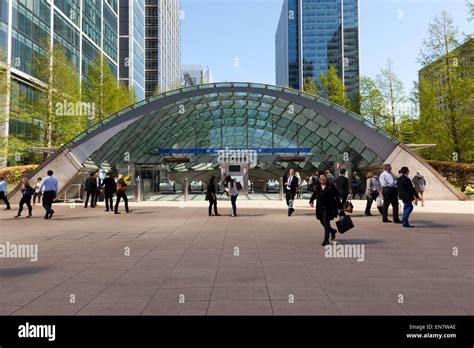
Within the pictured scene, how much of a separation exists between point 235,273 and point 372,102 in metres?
39.7

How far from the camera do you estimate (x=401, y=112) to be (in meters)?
41.3

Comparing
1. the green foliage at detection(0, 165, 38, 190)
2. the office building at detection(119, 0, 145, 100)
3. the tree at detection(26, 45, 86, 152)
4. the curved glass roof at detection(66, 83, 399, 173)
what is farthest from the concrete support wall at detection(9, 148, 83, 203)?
the office building at detection(119, 0, 145, 100)

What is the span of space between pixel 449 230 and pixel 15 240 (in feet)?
36.3

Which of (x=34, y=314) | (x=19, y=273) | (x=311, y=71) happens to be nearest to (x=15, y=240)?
(x=19, y=273)

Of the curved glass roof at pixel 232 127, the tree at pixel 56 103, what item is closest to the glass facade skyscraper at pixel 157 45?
the tree at pixel 56 103

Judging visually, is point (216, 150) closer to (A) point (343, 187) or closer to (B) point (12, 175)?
(B) point (12, 175)

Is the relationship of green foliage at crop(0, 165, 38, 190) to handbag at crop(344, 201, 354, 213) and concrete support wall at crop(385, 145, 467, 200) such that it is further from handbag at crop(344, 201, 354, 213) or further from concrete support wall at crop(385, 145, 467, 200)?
concrete support wall at crop(385, 145, 467, 200)

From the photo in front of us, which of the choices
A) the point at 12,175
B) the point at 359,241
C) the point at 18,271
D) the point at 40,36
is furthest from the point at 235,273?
the point at 40,36

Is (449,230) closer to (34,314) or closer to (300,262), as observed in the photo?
(300,262)

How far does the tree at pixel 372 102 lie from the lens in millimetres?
41469

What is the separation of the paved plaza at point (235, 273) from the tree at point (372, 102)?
109ft

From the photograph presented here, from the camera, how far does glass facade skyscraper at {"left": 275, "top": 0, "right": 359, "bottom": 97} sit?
572 ft

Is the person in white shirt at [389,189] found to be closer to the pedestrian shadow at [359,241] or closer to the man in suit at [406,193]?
the man in suit at [406,193]
